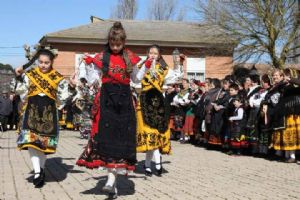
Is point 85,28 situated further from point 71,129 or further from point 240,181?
point 240,181

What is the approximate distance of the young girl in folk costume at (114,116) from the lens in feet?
19.9

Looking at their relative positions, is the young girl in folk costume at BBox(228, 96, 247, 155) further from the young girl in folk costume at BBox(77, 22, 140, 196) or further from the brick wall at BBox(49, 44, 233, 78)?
the brick wall at BBox(49, 44, 233, 78)

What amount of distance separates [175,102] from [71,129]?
736 centimetres

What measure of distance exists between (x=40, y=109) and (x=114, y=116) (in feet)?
4.49

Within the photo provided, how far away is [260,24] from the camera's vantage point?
25.9 meters

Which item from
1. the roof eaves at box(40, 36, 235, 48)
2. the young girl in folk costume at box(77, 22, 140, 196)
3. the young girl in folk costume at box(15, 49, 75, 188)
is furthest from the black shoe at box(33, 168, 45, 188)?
the roof eaves at box(40, 36, 235, 48)

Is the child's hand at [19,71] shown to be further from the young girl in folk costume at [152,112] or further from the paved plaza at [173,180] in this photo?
the young girl in folk costume at [152,112]

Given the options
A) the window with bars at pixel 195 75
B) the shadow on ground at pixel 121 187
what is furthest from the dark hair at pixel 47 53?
the window with bars at pixel 195 75

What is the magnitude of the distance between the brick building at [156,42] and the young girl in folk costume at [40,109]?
21317 millimetres

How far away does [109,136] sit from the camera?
20.0 feet

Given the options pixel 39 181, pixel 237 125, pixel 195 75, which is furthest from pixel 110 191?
pixel 195 75

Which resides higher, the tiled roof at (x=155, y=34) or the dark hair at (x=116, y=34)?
the tiled roof at (x=155, y=34)

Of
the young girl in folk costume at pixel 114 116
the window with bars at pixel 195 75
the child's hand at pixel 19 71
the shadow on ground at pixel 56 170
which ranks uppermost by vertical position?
the window with bars at pixel 195 75

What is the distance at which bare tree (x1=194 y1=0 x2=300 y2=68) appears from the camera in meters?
25.4
